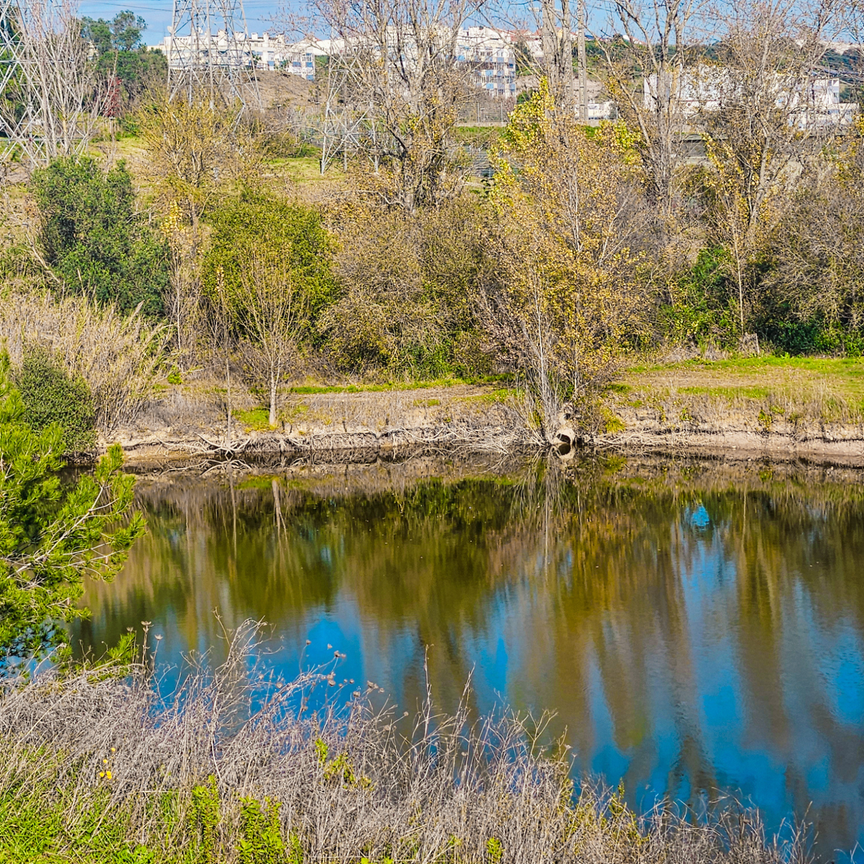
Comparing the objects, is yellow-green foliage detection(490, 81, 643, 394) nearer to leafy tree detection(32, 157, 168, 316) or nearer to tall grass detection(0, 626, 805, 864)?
leafy tree detection(32, 157, 168, 316)

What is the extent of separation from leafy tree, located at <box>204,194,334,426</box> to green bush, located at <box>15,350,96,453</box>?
4.39 meters

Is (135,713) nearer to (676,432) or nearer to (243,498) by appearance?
(243,498)

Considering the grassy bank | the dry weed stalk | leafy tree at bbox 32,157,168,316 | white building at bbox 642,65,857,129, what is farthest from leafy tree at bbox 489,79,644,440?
leafy tree at bbox 32,157,168,316

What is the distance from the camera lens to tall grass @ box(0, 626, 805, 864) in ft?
24.3

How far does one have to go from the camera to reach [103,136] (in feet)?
162

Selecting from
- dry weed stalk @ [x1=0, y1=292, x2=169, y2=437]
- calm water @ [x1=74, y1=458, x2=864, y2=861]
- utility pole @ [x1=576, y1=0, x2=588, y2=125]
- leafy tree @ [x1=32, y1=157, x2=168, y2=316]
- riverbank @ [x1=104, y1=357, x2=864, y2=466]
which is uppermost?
utility pole @ [x1=576, y1=0, x2=588, y2=125]

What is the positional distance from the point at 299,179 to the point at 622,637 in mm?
31924

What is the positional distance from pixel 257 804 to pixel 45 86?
40533 mm

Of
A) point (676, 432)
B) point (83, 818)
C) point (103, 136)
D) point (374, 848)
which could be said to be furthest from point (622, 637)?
point (103, 136)

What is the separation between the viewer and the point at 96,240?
96.6 feet

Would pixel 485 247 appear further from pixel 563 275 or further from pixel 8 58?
pixel 8 58

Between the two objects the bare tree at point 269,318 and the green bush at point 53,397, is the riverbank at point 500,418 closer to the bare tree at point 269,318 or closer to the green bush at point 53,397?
the bare tree at point 269,318

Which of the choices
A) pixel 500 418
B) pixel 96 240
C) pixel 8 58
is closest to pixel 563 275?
pixel 500 418

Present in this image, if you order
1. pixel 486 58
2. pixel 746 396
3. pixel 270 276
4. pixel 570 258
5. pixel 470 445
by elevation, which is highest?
pixel 486 58
